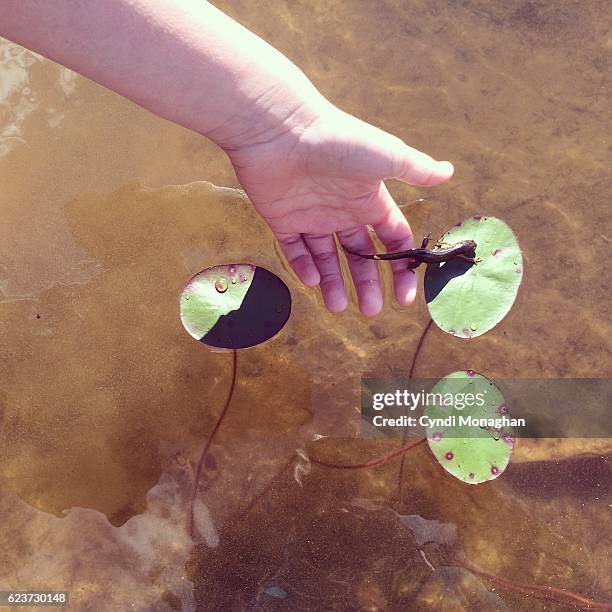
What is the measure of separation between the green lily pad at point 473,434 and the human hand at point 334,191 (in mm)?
813

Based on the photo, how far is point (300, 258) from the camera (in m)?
3.78

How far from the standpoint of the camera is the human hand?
308 centimetres

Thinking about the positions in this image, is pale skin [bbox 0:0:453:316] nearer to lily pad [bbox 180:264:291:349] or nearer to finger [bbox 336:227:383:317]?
finger [bbox 336:227:383:317]

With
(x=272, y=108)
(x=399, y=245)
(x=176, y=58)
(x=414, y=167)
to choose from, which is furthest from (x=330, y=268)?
(x=176, y=58)

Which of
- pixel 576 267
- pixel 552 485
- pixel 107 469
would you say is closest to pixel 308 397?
pixel 107 469

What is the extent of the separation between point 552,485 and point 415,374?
4.07 ft

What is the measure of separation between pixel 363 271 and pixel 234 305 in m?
0.93

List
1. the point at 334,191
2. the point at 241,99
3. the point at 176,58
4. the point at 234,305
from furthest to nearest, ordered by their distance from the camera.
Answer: the point at 234,305
the point at 334,191
the point at 241,99
the point at 176,58

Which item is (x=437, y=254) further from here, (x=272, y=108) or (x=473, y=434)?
(x=272, y=108)

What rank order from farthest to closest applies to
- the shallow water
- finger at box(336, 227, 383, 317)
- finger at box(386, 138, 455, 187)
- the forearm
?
the shallow water
finger at box(336, 227, 383, 317)
finger at box(386, 138, 455, 187)
the forearm

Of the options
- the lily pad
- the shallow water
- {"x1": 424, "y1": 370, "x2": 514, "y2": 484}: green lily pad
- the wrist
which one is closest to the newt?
the shallow water

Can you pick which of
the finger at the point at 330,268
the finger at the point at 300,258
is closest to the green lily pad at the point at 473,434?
the finger at the point at 330,268

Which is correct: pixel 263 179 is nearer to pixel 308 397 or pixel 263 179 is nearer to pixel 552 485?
pixel 308 397

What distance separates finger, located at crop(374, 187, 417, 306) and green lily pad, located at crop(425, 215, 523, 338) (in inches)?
5.0
